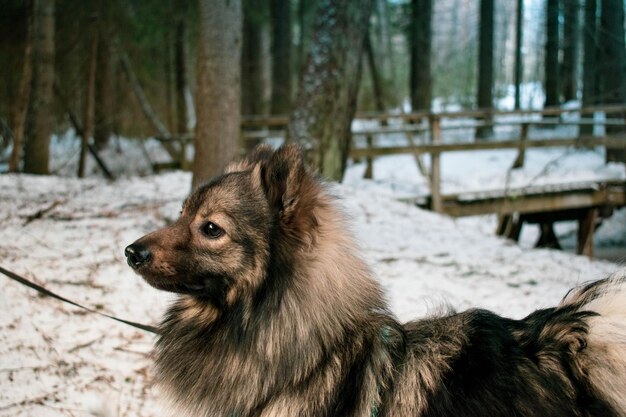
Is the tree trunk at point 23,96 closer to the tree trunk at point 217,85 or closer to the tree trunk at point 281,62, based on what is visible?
the tree trunk at point 217,85

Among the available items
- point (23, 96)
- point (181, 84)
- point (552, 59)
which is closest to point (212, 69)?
point (23, 96)

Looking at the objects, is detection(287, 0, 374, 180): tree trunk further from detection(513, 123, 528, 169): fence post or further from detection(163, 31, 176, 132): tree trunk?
detection(163, 31, 176, 132): tree trunk

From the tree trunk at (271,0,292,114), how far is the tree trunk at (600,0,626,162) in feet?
30.0

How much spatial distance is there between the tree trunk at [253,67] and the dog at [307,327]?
16.2 metres

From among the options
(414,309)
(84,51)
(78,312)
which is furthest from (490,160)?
(78,312)

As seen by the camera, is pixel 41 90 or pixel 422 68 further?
pixel 422 68

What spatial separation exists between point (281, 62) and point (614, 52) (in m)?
9.78

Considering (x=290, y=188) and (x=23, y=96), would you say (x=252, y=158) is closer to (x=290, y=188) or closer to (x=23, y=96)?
(x=290, y=188)

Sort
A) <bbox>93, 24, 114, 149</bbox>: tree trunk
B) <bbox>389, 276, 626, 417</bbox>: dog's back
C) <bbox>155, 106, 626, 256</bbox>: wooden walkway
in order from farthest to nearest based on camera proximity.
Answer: <bbox>93, 24, 114, 149</bbox>: tree trunk → <bbox>155, 106, 626, 256</bbox>: wooden walkway → <bbox>389, 276, 626, 417</bbox>: dog's back

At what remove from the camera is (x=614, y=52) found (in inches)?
626

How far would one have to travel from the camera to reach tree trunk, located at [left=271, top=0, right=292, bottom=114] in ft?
60.4

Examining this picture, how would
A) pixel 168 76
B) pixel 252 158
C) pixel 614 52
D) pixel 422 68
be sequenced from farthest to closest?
pixel 422 68 < pixel 168 76 < pixel 614 52 < pixel 252 158

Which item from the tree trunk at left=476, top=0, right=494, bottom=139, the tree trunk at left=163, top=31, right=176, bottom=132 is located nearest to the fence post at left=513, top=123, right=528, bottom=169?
the tree trunk at left=476, top=0, right=494, bottom=139

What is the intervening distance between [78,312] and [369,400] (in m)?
2.99
